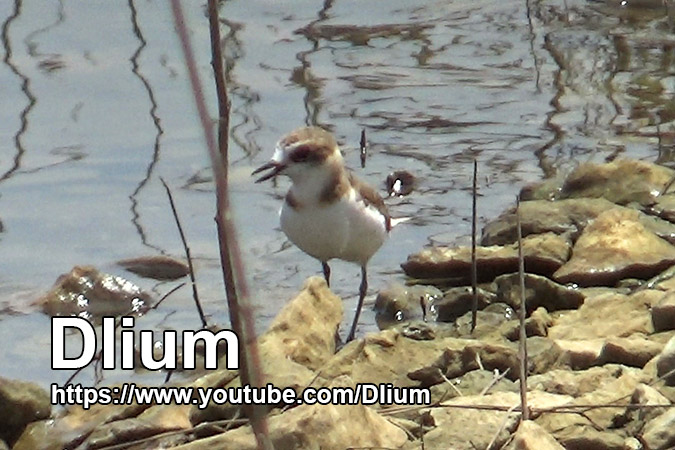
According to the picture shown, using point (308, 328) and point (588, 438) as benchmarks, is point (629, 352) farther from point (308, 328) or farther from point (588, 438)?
point (308, 328)

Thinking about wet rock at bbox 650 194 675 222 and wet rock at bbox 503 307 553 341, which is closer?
wet rock at bbox 503 307 553 341

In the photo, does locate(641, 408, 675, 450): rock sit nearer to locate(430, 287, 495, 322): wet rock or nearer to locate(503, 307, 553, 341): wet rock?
locate(503, 307, 553, 341): wet rock

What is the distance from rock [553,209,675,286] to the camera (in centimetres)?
636

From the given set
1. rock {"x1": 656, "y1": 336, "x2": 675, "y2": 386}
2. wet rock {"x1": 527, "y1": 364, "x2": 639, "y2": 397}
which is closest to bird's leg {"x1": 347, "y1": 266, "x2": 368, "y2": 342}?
wet rock {"x1": 527, "y1": 364, "x2": 639, "y2": 397}

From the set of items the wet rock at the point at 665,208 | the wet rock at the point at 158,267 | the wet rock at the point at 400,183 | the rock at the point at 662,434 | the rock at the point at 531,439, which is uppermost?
the rock at the point at 531,439

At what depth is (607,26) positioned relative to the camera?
35.1 feet

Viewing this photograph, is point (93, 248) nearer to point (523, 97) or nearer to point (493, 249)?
point (493, 249)

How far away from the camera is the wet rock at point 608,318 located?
5.45 metres

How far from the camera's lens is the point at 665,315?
521cm

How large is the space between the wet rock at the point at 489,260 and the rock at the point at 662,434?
2547mm

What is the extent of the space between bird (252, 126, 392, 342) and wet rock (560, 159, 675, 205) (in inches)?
55.9

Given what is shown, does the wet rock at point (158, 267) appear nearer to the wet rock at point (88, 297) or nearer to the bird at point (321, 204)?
the wet rock at point (88, 297)

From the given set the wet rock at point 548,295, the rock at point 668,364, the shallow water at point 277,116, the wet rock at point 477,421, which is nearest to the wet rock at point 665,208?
the shallow water at point 277,116

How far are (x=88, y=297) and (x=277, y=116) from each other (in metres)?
Answer: 2.63
